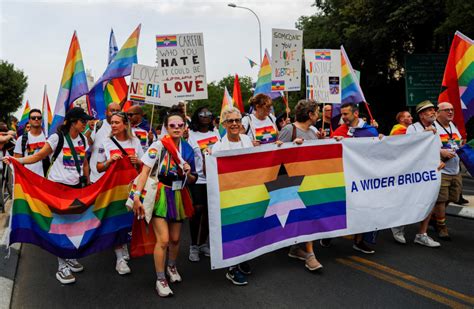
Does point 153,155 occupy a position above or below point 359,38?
below

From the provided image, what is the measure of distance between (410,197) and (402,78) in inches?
983

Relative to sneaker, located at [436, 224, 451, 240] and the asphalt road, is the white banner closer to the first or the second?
the asphalt road

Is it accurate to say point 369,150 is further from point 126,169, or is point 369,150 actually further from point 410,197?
point 126,169

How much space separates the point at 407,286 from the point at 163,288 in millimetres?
2423

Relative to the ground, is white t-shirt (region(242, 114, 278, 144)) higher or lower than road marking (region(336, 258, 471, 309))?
higher

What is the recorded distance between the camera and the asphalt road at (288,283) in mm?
4254

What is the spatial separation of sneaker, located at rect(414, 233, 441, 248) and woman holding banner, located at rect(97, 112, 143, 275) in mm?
3771

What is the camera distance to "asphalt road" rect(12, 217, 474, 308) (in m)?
4.25

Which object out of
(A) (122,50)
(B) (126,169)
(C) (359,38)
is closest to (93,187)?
(B) (126,169)

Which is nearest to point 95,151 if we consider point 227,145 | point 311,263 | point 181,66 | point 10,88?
point 227,145

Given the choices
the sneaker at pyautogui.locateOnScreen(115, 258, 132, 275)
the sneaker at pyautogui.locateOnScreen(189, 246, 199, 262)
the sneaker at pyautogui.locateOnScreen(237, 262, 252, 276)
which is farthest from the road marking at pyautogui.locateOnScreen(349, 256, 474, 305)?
the sneaker at pyautogui.locateOnScreen(115, 258, 132, 275)

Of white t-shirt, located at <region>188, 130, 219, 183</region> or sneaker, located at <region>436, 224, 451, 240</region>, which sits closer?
white t-shirt, located at <region>188, 130, 219, 183</region>

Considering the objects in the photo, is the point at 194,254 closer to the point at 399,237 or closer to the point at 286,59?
the point at 399,237

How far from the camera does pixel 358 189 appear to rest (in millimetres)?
5625
